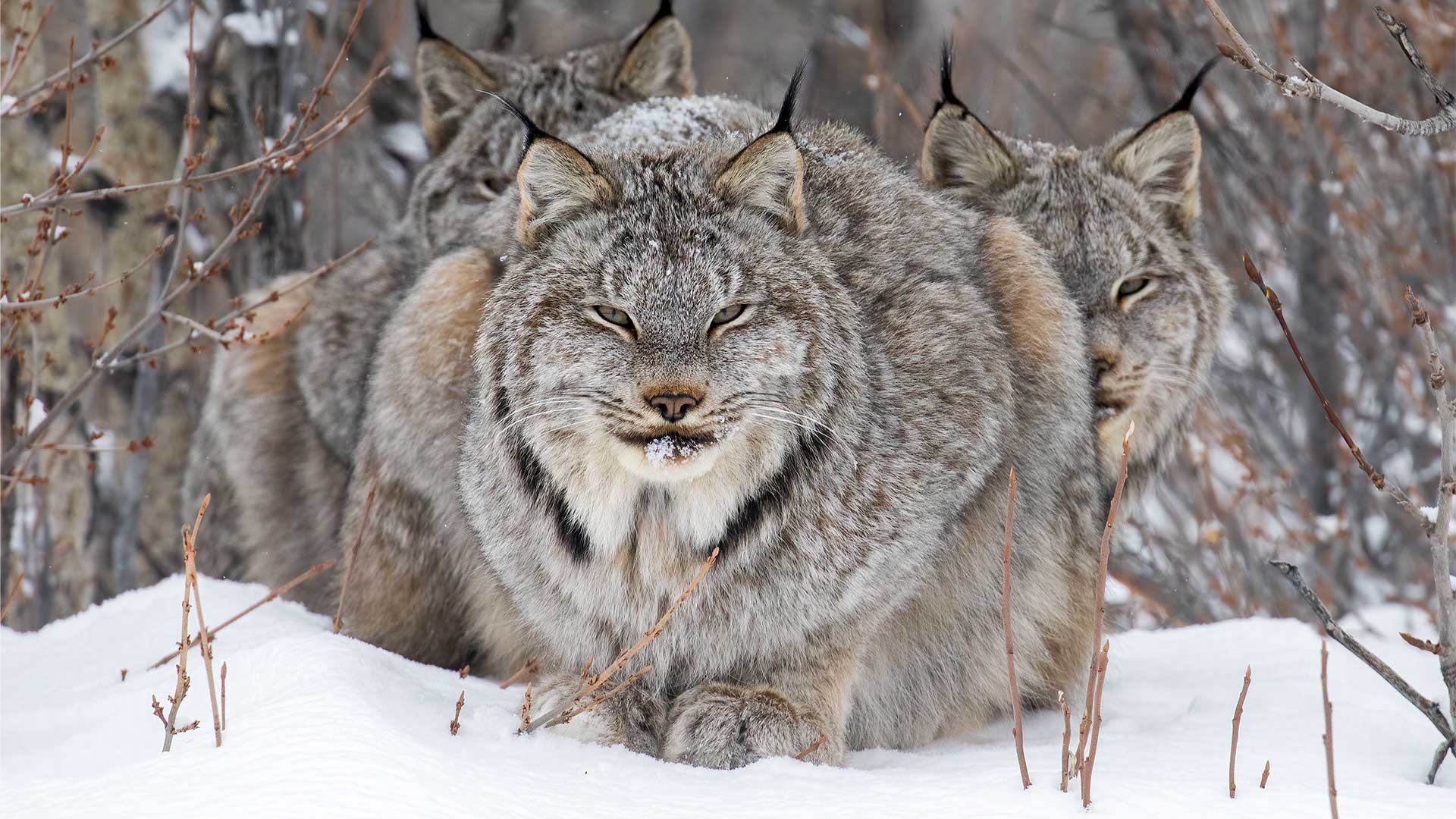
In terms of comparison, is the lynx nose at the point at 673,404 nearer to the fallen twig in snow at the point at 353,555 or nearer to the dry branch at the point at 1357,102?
the fallen twig in snow at the point at 353,555

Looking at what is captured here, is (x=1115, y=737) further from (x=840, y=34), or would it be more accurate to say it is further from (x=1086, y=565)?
(x=840, y=34)

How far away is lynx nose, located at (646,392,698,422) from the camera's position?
342 centimetres

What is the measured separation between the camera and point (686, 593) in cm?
351

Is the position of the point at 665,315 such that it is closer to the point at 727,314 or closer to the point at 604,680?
the point at 727,314

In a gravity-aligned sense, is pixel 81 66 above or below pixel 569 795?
above

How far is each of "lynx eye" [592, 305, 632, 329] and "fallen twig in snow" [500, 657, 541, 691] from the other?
38.9 inches

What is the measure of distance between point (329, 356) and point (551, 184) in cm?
165

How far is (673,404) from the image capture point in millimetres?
3420

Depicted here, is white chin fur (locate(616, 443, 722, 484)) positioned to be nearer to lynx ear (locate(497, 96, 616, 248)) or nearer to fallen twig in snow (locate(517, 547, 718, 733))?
fallen twig in snow (locate(517, 547, 718, 733))

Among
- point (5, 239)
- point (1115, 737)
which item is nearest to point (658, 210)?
point (1115, 737)

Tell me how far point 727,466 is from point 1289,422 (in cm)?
464

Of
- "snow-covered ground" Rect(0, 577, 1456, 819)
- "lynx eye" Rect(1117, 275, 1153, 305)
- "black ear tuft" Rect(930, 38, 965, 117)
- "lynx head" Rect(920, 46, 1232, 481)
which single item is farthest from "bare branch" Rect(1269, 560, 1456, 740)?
"black ear tuft" Rect(930, 38, 965, 117)

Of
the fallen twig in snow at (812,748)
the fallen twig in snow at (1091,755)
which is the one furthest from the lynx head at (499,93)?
the fallen twig in snow at (1091,755)

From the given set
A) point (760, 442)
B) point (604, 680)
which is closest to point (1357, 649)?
point (760, 442)
